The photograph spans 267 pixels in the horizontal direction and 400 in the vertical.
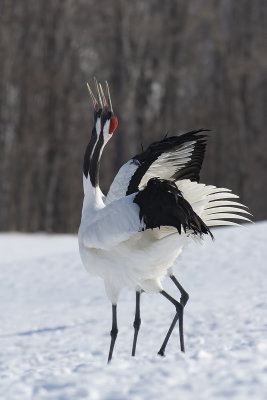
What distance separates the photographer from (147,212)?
16.1 feet

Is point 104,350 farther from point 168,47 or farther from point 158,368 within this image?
point 168,47

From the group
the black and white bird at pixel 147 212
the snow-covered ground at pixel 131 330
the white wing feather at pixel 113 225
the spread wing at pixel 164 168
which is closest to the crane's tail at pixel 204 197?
the black and white bird at pixel 147 212

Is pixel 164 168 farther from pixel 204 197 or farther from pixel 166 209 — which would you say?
pixel 166 209

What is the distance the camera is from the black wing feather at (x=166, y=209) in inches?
190

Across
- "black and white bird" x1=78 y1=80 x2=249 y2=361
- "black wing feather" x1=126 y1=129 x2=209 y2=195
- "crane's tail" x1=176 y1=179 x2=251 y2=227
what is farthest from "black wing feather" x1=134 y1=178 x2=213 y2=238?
"black wing feather" x1=126 y1=129 x2=209 y2=195

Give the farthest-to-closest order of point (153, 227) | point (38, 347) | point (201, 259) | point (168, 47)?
point (168, 47), point (201, 259), point (38, 347), point (153, 227)

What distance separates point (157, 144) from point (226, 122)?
84.0 feet

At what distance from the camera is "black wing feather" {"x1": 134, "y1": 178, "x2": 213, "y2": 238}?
15.8 feet

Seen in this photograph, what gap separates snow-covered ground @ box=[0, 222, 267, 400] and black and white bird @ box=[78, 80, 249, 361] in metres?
0.71

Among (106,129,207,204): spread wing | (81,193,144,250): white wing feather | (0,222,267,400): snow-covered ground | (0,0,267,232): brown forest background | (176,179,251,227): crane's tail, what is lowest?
(0,222,267,400): snow-covered ground

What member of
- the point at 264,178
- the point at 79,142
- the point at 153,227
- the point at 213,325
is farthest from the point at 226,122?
the point at 153,227

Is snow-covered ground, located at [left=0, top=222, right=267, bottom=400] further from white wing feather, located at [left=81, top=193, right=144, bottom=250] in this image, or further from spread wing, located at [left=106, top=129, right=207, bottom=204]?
spread wing, located at [left=106, top=129, right=207, bottom=204]

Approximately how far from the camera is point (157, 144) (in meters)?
5.52

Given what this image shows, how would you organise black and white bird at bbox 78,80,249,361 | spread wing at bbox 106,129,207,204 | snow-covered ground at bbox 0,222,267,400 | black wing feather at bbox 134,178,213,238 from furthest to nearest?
spread wing at bbox 106,129,207,204 → black and white bird at bbox 78,80,249,361 → black wing feather at bbox 134,178,213,238 → snow-covered ground at bbox 0,222,267,400
